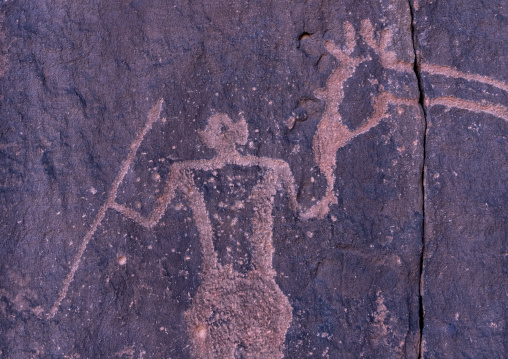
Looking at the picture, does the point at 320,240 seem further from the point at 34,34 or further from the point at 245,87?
the point at 34,34

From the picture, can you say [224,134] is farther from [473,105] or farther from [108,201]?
[473,105]

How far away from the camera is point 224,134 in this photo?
4.96ft

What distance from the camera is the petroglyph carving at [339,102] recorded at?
151 centimetres

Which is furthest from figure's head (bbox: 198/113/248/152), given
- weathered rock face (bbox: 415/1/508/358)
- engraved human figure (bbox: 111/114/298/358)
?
weathered rock face (bbox: 415/1/508/358)

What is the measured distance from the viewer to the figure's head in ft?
4.95

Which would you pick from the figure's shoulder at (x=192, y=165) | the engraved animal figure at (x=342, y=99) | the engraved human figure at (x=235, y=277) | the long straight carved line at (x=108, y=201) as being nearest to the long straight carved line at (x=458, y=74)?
the engraved animal figure at (x=342, y=99)

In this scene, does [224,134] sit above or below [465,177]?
above

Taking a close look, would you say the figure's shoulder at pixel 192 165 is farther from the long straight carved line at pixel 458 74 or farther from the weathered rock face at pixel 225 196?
the long straight carved line at pixel 458 74

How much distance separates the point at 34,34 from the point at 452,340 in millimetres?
1915

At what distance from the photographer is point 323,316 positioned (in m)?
1.51

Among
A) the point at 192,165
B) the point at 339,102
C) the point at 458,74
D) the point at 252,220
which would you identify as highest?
the point at 458,74

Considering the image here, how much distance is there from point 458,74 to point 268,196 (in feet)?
2.73

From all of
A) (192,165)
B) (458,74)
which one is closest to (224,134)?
(192,165)

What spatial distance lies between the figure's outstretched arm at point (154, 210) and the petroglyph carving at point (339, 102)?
498 millimetres
